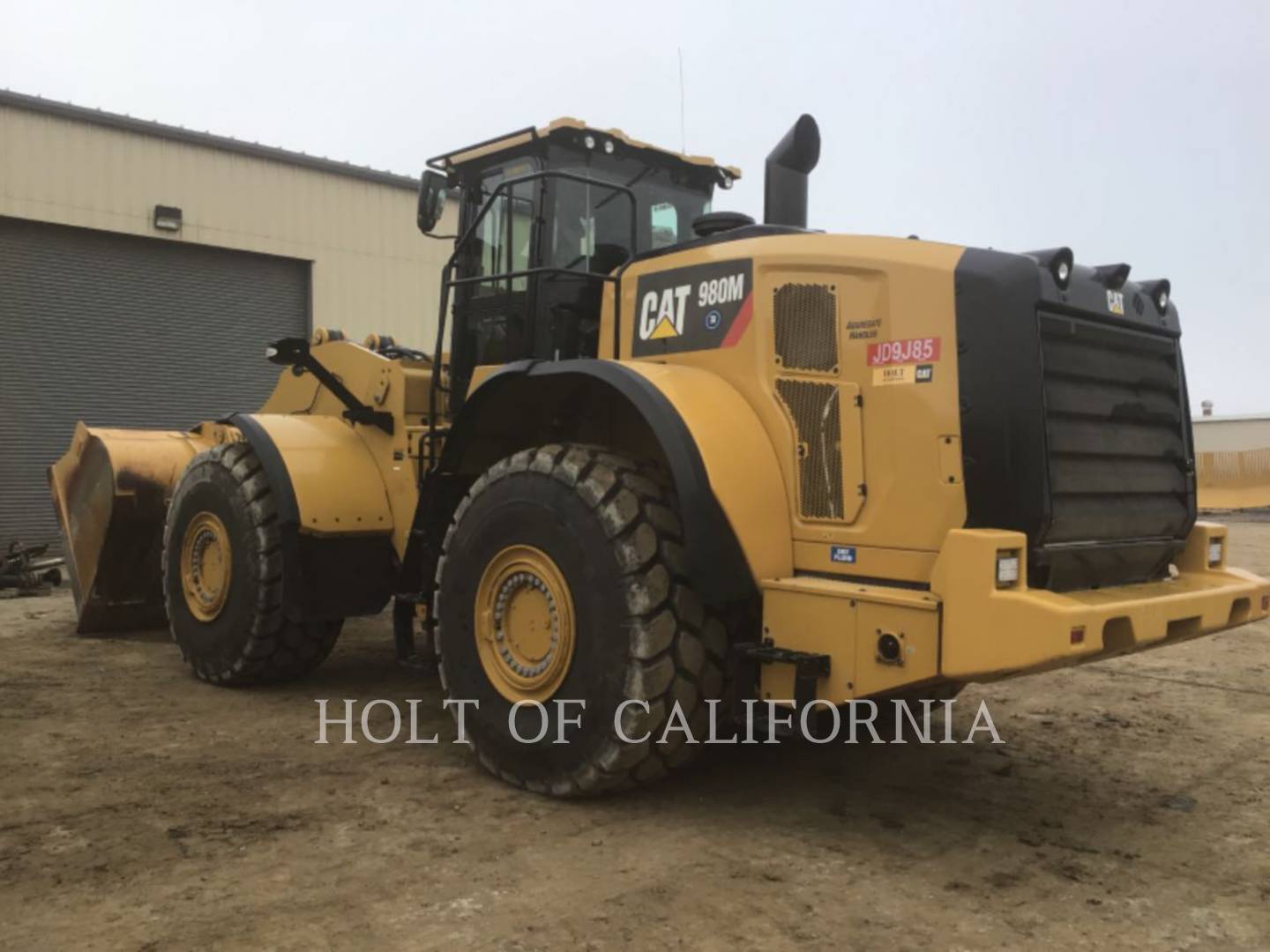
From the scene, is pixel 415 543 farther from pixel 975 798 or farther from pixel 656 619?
pixel 975 798

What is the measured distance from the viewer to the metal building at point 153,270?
13406 mm

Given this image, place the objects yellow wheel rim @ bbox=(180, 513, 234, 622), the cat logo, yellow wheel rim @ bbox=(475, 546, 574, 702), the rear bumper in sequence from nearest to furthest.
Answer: the rear bumper
yellow wheel rim @ bbox=(475, 546, 574, 702)
the cat logo
yellow wheel rim @ bbox=(180, 513, 234, 622)

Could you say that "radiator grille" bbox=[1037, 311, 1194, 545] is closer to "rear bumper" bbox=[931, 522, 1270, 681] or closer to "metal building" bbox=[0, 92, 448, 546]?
"rear bumper" bbox=[931, 522, 1270, 681]

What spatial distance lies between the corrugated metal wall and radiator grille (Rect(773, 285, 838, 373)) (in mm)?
11979

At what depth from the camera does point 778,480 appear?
421 centimetres

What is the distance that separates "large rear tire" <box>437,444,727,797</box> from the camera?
412 centimetres

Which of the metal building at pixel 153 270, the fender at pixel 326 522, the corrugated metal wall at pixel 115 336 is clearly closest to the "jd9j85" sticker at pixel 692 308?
the fender at pixel 326 522

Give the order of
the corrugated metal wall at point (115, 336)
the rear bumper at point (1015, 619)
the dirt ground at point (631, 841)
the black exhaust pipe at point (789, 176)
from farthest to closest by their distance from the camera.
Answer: the corrugated metal wall at point (115, 336)
the black exhaust pipe at point (789, 176)
the rear bumper at point (1015, 619)
the dirt ground at point (631, 841)

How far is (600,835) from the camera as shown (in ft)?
13.1

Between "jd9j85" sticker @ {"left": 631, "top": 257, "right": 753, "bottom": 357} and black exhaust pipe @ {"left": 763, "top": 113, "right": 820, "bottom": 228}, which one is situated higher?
black exhaust pipe @ {"left": 763, "top": 113, "right": 820, "bottom": 228}

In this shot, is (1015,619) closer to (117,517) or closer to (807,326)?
(807,326)

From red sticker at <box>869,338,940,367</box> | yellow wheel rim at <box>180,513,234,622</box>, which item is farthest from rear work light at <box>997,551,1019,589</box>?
yellow wheel rim at <box>180,513,234,622</box>

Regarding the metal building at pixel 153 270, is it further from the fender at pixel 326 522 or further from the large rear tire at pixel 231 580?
the fender at pixel 326 522

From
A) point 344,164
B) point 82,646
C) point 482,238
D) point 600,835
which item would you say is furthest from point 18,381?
point 600,835
